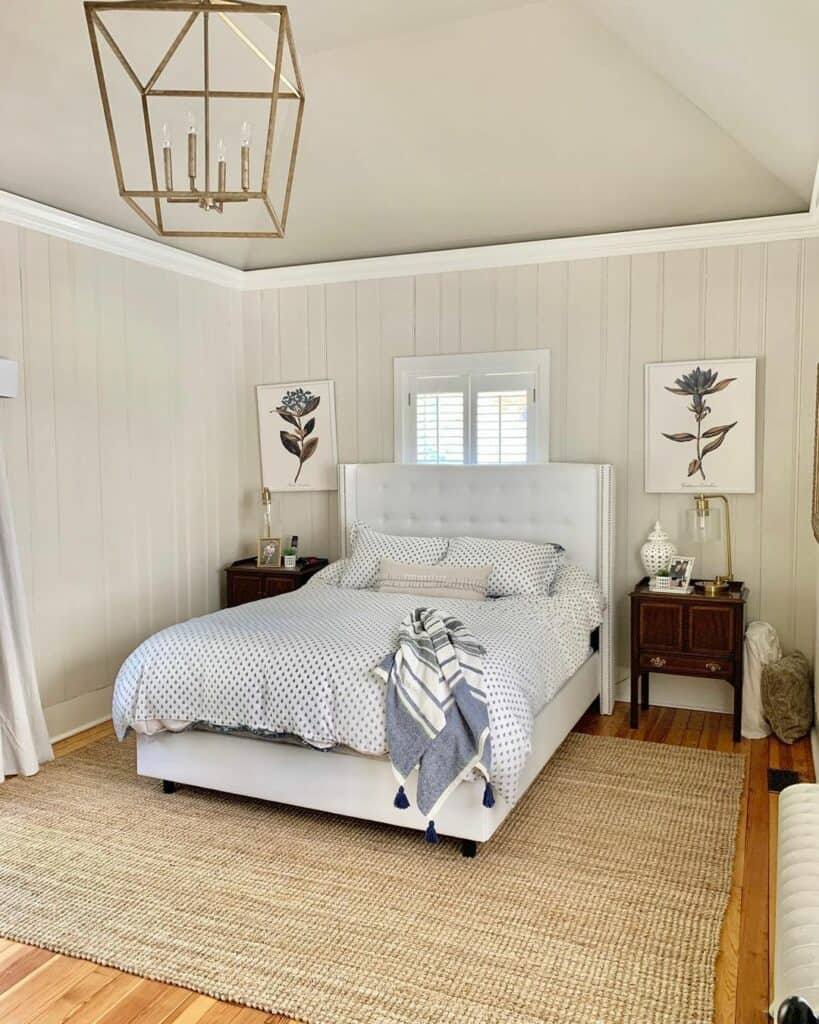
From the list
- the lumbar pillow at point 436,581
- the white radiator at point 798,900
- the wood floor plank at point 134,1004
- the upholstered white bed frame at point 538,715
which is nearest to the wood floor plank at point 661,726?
the upholstered white bed frame at point 538,715

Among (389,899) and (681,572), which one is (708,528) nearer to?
(681,572)

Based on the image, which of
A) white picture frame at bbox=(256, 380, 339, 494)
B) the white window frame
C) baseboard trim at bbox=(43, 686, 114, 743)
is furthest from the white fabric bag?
baseboard trim at bbox=(43, 686, 114, 743)

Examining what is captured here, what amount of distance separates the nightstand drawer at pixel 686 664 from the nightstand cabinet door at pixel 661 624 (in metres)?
0.06

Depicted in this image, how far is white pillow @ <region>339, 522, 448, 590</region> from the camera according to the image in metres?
4.62

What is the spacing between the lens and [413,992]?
2.24 m

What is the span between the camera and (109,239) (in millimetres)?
4562

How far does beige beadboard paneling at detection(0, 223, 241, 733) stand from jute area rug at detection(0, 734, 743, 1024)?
3.26 feet

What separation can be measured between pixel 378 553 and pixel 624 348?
187 centimetres

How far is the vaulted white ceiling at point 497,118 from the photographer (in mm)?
3256

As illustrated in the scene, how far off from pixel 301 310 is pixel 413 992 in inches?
173

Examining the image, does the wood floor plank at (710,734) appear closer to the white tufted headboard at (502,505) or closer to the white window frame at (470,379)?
the white tufted headboard at (502,505)

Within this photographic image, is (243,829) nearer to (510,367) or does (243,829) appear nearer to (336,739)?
(336,739)

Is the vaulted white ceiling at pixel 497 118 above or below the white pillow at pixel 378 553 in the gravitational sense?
above

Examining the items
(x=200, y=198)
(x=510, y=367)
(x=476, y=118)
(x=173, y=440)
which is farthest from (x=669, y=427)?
(x=200, y=198)
